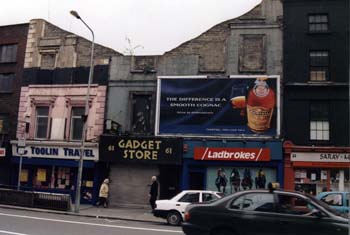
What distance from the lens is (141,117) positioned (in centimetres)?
2539

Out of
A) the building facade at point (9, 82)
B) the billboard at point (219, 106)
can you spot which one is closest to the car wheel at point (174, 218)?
the billboard at point (219, 106)

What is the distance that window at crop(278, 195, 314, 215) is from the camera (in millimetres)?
9297

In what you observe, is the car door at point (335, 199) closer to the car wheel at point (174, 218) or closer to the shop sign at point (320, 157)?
the car wheel at point (174, 218)

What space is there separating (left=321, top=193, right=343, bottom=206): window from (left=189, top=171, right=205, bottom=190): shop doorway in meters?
9.18

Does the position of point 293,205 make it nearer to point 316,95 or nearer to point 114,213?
point 114,213

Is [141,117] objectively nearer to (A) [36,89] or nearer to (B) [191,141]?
(B) [191,141]

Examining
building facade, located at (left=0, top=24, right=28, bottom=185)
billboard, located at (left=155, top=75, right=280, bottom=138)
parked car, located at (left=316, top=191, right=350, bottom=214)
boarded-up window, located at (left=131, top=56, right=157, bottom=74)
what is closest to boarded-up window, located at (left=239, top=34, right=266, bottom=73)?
billboard, located at (left=155, top=75, right=280, bottom=138)

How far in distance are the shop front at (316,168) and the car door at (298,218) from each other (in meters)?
13.4

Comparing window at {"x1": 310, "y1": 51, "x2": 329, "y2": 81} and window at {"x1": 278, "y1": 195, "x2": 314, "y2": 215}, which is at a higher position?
window at {"x1": 310, "y1": 51, "x2": 329, "y2": 81}

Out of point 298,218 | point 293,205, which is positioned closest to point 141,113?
point 293,205

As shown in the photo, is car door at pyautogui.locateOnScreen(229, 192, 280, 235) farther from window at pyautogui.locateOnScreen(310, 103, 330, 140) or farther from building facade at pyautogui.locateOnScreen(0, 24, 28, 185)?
building facade at pyautogui.locateOnScreen(0, 24, 28, 185)

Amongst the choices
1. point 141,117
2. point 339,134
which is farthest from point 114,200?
point 339,134

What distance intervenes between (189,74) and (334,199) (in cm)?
1207

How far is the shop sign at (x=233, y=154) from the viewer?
Answer: 22.8 metres
